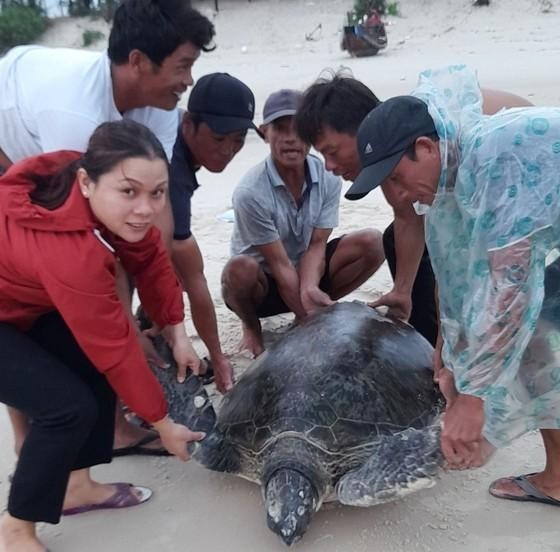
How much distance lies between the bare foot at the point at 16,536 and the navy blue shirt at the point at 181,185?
3.69ft

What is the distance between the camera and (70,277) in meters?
1.59

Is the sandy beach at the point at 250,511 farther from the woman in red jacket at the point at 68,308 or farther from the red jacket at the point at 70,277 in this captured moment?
the red jacket at the point at 70,277

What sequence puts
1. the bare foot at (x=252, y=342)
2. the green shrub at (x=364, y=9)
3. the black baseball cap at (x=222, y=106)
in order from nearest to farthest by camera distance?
the black baseball cap at (x=222, y=106) < the bare foot at (x=252, y=342) < the green shrub at (x=364, y=9)

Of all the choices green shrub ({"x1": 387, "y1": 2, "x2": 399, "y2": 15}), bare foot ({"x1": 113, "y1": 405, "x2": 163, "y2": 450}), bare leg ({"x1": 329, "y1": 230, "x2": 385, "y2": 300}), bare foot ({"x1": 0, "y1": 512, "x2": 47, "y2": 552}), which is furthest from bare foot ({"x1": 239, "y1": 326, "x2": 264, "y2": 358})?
green shrub ({"x1": 387, "y1": 2, "x2": 399, "y2": 15})

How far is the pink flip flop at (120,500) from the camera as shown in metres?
2.02

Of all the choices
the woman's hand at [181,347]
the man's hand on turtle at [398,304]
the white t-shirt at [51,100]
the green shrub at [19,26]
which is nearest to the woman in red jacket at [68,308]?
the white t-shirt at [51,100]

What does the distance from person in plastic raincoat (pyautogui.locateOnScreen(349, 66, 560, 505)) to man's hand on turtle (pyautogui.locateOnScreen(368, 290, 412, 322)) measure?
79 centimetres

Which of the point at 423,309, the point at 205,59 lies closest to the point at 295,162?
the point at 423,309

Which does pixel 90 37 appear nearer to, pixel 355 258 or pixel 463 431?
pixel 355 258

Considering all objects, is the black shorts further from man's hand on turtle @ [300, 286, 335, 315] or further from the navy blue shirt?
the navy blue shirt

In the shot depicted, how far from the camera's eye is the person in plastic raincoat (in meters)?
1.47

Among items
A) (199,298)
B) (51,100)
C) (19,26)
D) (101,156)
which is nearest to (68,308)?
(101,156)

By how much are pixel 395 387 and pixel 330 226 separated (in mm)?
999

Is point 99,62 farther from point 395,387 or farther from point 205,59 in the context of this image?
point 205,59
